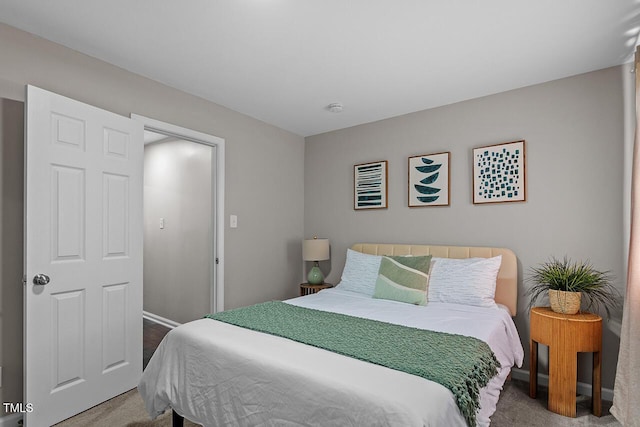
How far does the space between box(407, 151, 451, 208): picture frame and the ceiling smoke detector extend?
0.89 meters

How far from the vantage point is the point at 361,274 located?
3.21 m

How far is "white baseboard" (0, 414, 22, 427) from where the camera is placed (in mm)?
2031

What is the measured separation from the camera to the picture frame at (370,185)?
12.2ft

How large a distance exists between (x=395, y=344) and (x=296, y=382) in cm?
58

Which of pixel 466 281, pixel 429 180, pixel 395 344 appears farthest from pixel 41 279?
pixel 429 180

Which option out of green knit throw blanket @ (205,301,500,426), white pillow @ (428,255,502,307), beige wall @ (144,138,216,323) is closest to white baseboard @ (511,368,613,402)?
white pillow @ (428,255,502,307)

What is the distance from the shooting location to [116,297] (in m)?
2.48

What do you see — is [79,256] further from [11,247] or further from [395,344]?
[395,344]

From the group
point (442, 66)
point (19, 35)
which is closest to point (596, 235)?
point (442, 66)

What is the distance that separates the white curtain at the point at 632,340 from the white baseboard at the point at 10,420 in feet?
11.9

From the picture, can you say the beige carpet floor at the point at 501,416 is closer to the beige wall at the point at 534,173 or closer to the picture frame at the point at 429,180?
the beige wall at the point at 534,173

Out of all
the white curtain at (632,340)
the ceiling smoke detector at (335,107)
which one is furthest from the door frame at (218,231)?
the white curtain at (632,340)

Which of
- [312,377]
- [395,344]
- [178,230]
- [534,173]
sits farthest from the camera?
[178,230]

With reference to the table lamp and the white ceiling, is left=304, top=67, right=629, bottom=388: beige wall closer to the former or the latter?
the white ceiling
